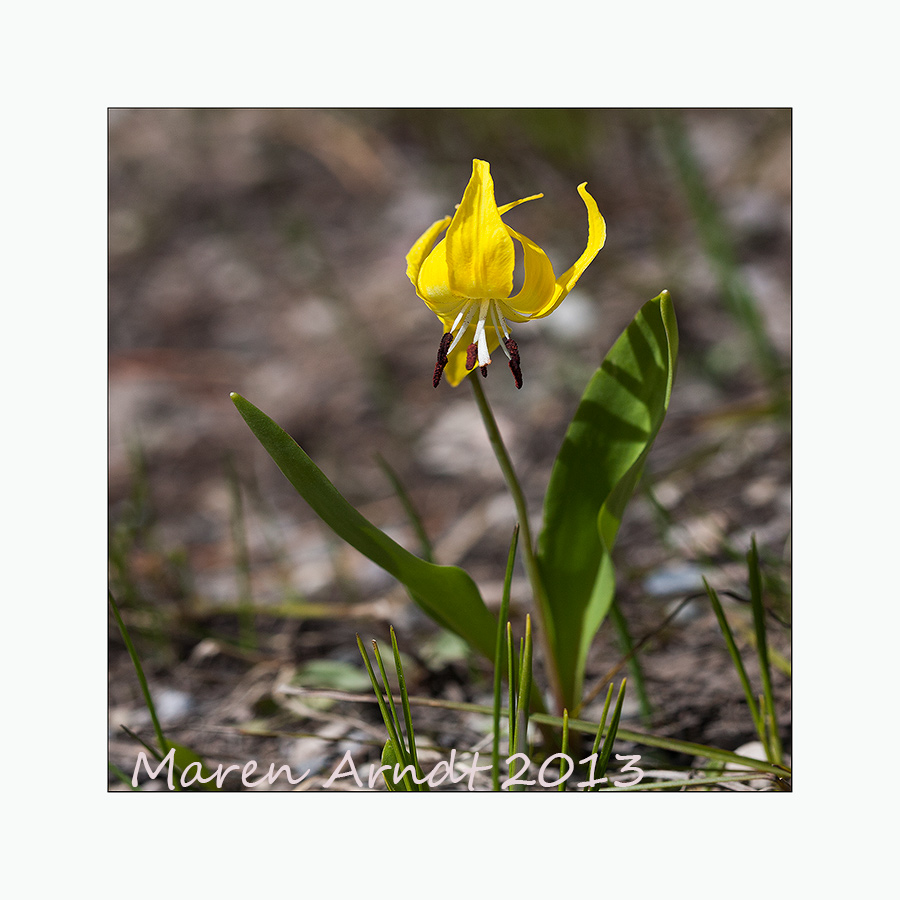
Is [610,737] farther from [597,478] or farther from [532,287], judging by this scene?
[532,287]

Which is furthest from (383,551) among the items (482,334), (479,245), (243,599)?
(243,599)

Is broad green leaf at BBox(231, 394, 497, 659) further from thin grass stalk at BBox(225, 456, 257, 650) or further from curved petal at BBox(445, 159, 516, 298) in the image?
thin grass stalk at BBox(225, 456, 257, 650)

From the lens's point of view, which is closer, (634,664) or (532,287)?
(532,287)

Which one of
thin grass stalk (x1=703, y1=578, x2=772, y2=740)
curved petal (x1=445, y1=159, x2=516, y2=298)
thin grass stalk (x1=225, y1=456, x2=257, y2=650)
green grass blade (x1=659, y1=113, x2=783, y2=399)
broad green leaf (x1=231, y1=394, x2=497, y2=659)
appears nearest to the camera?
curved petal (x1=445, y1=159, x2=516, y2=298)

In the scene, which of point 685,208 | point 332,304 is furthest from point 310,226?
point 685,208

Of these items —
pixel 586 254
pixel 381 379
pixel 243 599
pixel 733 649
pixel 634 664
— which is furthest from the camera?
pixel 381 379

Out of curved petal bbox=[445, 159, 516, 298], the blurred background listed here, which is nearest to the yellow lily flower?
curved petal bbox=[445, 159, 516, 298]

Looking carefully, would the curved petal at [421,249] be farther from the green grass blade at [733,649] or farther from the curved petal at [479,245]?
the green grass blade at [733,649]
